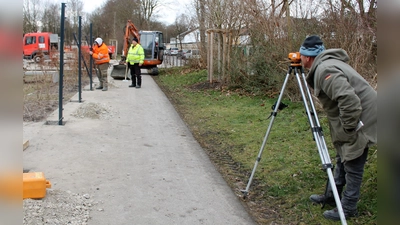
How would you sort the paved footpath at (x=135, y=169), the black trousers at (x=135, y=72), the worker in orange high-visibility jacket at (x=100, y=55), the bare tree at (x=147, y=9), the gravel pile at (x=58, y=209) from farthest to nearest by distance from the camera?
the bare tree at (x=147, y=9) < the black trousers at (x=135, y=72) < the worker in orange high-visibility jacket at (x=100, y=55) < the paved footpath at (x=135, y=169) < the gravel pile at (x=58, y=209)

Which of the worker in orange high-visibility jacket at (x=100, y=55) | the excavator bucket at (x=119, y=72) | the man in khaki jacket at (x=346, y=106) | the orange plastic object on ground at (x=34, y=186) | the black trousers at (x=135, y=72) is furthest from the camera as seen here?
the excavator bucket at (x=119, y=72)

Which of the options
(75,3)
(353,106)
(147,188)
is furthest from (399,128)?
(75,3)

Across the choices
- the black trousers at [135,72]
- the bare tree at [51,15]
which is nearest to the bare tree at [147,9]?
the bare tree at [51,15]

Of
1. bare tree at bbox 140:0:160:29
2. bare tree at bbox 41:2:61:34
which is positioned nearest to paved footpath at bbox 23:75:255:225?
bare tree at bbox 41:2:61:34

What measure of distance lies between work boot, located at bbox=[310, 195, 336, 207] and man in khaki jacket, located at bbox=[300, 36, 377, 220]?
0.28 meters

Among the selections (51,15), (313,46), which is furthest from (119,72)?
(313,46)

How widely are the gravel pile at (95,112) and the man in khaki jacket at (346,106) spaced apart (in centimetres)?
708

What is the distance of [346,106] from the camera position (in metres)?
3.86

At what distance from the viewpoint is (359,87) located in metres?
4.04

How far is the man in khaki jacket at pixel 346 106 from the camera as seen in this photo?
3895 millimetres

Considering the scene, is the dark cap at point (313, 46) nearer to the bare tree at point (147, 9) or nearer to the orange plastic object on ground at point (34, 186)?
the orange plastic object on ground at point (34, 186)

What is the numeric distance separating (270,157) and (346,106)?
3.10m

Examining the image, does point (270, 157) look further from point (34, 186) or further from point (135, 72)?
point (135, 72)

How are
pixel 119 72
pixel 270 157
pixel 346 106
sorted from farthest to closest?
pixel 119 72 < pixel 270 157 < pixel 346 106
